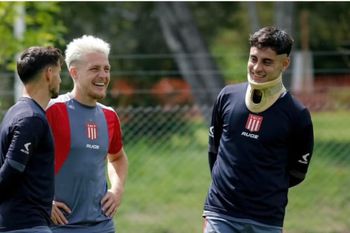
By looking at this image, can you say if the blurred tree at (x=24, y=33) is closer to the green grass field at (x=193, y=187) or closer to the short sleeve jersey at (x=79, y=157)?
the green grass field at (x=193, y=187)

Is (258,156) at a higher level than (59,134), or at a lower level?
lower

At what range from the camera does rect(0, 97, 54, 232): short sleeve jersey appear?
5179 mm

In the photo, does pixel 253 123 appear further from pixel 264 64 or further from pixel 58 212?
pixel 58 212

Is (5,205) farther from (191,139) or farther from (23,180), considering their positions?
(191,139)

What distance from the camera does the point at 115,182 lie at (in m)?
6.24

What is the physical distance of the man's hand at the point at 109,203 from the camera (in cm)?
601

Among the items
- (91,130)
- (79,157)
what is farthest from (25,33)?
(79,157)

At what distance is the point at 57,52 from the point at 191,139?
5.92 metres

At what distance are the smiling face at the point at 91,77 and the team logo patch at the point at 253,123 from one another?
95 centimetres

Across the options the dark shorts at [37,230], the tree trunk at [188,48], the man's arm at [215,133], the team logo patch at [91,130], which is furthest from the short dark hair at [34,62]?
the tree trunk at [188,48]

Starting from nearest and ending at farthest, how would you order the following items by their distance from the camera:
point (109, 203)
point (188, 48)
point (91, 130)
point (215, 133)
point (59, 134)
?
A: point (59, 134)
point (91, 130)
point (109, 203)
point (215, 133)
point (188, 48)

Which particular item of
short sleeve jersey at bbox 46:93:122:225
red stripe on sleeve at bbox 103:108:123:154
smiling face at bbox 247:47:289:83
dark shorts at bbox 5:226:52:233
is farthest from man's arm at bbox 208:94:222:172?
dark shorts at bbox 5:226:52:233

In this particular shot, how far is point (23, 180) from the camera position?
17.3 feet

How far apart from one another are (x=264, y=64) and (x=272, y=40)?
6.4 inches
